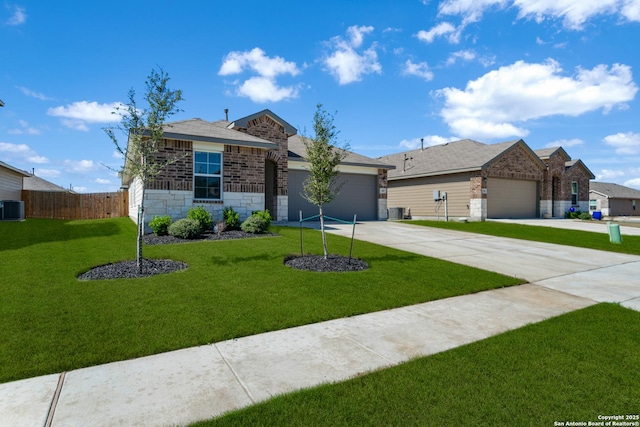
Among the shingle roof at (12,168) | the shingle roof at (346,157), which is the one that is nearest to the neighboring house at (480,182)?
the shingle roof at (346,157)

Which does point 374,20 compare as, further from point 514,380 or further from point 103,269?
point 514,380

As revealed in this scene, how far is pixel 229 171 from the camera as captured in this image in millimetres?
14055

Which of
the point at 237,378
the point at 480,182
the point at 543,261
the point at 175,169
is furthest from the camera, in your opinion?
the point at 480,182

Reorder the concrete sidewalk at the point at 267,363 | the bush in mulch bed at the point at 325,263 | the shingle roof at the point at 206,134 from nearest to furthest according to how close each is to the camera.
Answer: the concrete sidewalk at the point at 267,363 < the bush in mulch bed at the point at 325,263 < the shingle roof at the point at 206,134

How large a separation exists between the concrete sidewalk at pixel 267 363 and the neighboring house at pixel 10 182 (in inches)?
897

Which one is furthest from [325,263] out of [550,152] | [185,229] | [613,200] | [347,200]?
[613,200]

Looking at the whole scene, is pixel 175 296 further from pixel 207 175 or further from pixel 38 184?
pixel 38 184

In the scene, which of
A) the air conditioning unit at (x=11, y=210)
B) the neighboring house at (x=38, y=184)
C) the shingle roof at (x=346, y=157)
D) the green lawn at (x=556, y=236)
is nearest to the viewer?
the green lawn at (x=556, y=236)

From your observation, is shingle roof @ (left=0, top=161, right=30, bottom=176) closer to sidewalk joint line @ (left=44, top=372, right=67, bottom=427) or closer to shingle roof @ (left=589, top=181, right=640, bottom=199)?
sidewalk joint line @ (left=44, top=372, right=67, bottom=427)

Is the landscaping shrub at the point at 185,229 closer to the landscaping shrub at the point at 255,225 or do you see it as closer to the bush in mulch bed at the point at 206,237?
the bush in mulch bed at the point at 206,237

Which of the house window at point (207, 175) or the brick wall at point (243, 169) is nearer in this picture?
the house window at point (207, 175)

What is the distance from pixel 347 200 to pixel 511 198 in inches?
504

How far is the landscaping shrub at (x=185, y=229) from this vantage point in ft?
36.5

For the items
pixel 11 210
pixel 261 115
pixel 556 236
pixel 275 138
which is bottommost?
pixel 556 236
